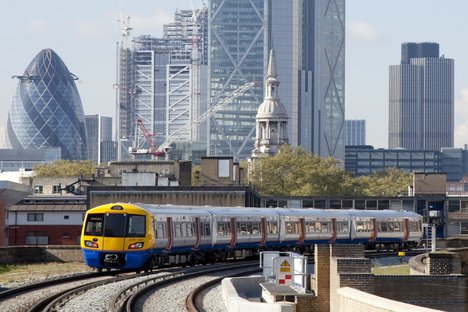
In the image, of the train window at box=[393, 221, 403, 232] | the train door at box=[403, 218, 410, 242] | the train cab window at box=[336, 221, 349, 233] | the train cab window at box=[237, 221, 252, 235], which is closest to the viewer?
the train cab window at box=[237, 221, 252, 235]

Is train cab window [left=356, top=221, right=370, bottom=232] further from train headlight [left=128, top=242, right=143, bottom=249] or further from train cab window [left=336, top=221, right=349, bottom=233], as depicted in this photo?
train headlight [left=128, top=242, right=143, bottom=249]

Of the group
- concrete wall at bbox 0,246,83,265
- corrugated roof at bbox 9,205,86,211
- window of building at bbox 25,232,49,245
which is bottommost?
window of building at bbox 25,232,49,245

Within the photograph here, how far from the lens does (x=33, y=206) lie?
109 metres

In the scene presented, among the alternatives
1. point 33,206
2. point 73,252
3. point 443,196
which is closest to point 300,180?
point 443,196

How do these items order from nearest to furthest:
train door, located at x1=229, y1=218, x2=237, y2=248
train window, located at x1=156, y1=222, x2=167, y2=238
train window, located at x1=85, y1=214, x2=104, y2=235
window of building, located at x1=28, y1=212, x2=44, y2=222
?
train window, located at x1=85, y1=214, x2=104, y2=235, train window, located at x1=156, y1=222, x2=167, y2=238, train door, located at x1=229, y1=218, x2=237, y2=248, window of building, located at x1=28, y1=212, x2=44, y2=222

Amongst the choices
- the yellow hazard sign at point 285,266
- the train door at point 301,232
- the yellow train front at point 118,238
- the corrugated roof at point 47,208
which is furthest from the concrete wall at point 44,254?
the corrugated roof at point 47,208

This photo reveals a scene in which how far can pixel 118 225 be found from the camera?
56688mm

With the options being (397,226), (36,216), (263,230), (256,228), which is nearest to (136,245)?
(256,228)

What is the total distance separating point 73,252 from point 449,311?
37977mm

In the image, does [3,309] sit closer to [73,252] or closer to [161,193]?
[73,252]

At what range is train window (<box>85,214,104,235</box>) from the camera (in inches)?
2244

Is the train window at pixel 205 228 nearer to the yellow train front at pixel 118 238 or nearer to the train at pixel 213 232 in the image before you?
the train at pixel 213 232

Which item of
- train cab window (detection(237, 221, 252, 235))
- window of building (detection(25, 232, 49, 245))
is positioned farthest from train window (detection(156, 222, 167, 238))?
window of building (detection(25, 232, 49, 245))

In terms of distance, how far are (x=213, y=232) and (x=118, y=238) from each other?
11653 mm
